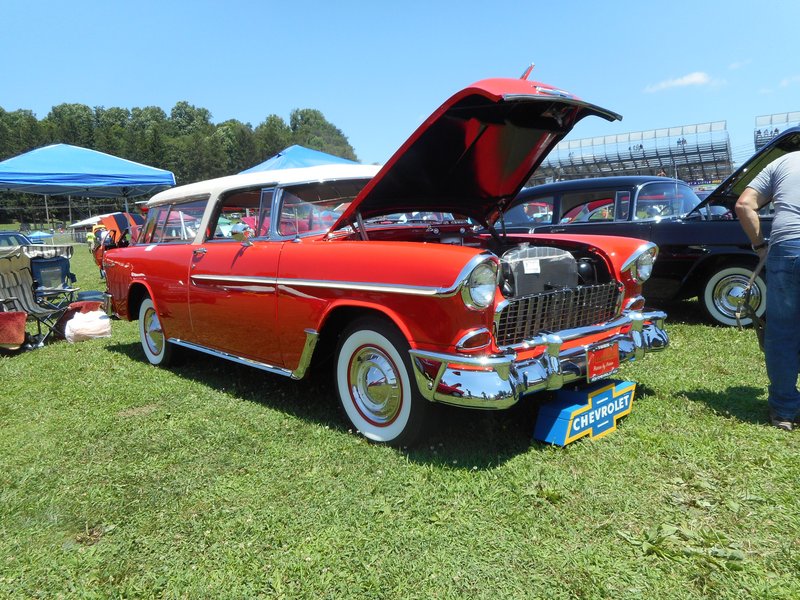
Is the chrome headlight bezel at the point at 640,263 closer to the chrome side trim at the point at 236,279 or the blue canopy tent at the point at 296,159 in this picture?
the chrome side trim at the point at 236,279

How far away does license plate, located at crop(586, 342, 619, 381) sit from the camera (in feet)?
9.39

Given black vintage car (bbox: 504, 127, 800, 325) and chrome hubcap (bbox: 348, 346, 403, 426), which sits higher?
black vintage car (bbox: 504, 127, 800, 325)

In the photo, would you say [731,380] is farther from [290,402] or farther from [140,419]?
[140,419]

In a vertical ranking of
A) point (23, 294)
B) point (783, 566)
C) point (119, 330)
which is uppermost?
point (23, 294)

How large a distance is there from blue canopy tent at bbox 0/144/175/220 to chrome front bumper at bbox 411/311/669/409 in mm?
9692

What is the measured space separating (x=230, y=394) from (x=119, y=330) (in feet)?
11.8

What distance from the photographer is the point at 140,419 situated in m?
3.69

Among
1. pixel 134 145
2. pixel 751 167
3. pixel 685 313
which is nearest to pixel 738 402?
pixel 751 167

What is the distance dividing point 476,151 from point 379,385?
5.39ft

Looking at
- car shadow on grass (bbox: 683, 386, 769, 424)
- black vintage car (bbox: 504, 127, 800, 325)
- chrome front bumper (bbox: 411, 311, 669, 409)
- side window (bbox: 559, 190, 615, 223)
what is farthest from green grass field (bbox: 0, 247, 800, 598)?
side window (bbox: 559, 190, 615, 223)

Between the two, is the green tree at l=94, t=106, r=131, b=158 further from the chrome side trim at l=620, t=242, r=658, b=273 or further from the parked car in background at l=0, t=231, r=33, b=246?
the chrome side trim at l=620, t=242, r=658, b=273

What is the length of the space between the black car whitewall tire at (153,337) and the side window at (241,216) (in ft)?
3.88

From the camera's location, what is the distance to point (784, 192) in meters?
3.07

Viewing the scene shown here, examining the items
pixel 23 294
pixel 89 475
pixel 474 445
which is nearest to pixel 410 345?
pixel 474 445
